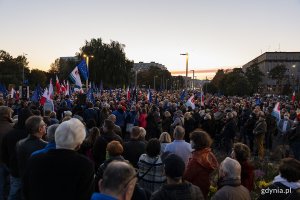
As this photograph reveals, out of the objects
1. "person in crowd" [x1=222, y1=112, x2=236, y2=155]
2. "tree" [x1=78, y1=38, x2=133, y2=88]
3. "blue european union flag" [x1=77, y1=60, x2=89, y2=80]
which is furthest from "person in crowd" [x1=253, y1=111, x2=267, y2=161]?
"tree" [x1=78, y1=38, x2=133, y2=88]

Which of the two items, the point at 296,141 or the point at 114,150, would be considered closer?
the point at 114,150

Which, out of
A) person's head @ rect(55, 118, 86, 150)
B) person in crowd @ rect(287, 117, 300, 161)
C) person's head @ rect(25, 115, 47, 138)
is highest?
person's head @ rect(55, 118, 86, 150)

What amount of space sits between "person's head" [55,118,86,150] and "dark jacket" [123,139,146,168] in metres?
2.96

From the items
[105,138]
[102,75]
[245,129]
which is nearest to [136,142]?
[105,138]

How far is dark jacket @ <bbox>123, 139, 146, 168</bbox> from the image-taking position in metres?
6.75

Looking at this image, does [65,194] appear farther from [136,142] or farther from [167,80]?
[167,80]

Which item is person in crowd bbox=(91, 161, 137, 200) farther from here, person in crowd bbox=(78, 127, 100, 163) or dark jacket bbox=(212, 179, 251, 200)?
A: person in crowd bbox=(78, 127, 100, 163)

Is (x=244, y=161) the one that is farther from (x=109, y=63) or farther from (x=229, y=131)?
(x=109, y=63)

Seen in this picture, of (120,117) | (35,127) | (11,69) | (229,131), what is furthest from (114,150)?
(11,69)

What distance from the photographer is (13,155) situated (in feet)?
20.0

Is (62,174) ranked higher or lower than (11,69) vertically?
lower

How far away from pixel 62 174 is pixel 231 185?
6.58ft

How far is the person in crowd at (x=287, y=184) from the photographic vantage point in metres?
4.20

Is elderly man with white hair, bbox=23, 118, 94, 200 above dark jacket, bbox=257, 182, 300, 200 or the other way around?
above
